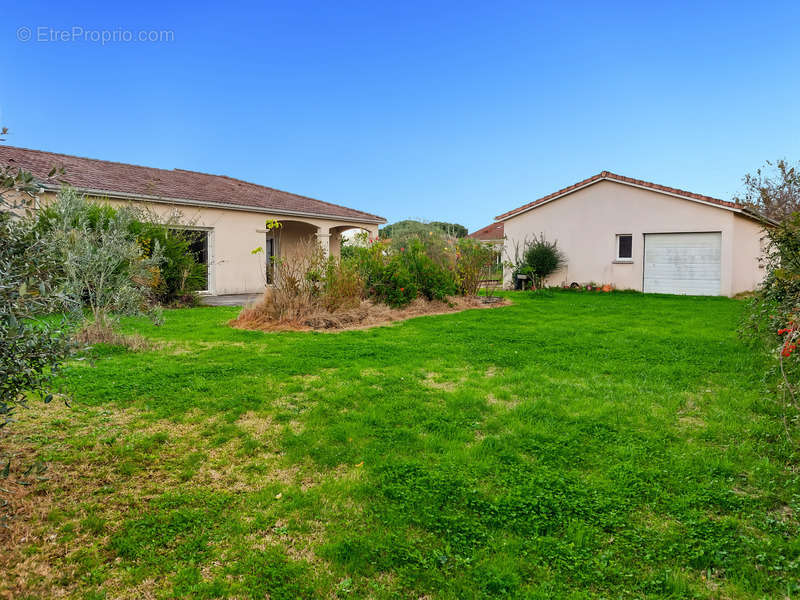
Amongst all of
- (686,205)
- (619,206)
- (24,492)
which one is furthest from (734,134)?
(24,492)

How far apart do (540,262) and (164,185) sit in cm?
1500

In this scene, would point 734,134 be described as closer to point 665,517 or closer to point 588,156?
point 588,156

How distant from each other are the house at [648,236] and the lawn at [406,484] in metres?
12.2

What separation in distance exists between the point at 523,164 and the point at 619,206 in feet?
14.2

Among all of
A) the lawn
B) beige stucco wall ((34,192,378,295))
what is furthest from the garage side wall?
beige stucco wall ((34,192,378,295))

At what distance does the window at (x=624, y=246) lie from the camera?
17922mm

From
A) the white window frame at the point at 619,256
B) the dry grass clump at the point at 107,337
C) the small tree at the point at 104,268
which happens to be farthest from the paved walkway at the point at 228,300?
the white window frame at the point at 619,256

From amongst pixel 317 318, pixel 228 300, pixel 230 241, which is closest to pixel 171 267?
pixel 228 300

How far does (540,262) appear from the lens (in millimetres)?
18859

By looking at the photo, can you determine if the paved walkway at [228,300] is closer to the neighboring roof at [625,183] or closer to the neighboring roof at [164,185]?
the neighboring roof at [164,185]

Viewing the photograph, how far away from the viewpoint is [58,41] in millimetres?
9766

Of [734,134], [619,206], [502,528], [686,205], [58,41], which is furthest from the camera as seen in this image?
[619,206]

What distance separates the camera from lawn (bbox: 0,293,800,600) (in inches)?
84.4

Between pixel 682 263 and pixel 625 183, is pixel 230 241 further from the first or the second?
pixel 682 263
